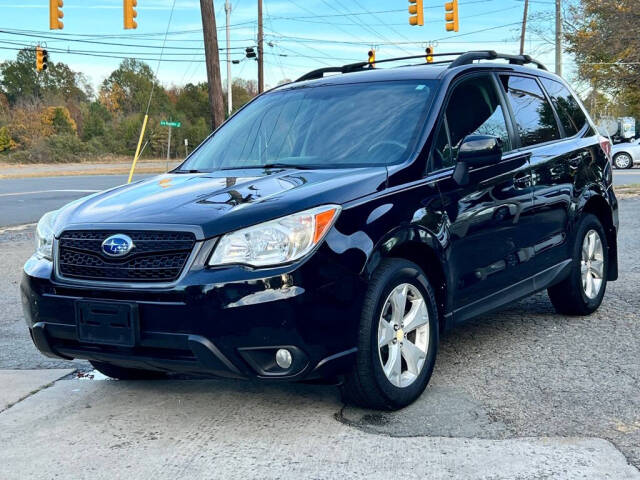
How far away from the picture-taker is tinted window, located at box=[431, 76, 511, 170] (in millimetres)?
4473

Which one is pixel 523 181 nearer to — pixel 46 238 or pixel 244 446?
pixel 244 446

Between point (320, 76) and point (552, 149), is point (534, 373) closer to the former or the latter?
point (552, 149)

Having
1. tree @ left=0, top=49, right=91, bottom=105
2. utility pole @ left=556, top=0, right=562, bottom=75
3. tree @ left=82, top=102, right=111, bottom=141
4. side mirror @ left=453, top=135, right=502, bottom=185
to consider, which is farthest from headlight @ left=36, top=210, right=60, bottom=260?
tree @ left=0, top=49, right=91, bottom=105

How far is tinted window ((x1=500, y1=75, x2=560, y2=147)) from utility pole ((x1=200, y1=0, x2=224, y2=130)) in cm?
1478

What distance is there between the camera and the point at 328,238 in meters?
3.53

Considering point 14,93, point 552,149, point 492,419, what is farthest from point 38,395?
point 14,93

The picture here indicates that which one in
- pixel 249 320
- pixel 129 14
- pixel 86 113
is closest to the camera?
pixel 249 320

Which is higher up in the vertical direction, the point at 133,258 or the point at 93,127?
the point at 93,127

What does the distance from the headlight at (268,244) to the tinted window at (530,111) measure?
7.73 ft

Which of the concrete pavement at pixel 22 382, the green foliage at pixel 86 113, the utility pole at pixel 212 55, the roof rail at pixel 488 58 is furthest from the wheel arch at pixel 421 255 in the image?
the green foliage at pixel 86 113

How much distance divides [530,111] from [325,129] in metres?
1.66

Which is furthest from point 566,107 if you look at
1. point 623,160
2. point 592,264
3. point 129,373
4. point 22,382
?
point 623,160

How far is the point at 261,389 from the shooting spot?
4.49 m

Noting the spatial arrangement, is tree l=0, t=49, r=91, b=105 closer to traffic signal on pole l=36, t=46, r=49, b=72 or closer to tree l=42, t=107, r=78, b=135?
tree l=42, t=107, r=78, b=135
